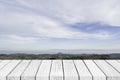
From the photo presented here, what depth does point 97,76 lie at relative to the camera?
2.73 meters

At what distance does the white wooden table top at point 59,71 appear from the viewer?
2717 mm

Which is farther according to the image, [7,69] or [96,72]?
[7,69]

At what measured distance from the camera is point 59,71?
295cm

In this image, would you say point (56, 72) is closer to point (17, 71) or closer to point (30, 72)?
point (30, 72)

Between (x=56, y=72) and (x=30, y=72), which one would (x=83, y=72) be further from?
(x=30, y=72)

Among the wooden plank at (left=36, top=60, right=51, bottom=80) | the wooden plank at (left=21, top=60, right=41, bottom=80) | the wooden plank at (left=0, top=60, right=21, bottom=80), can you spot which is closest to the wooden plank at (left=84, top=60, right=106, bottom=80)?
the wooden plank at (left=36, top=60, right=51, bottom=80)

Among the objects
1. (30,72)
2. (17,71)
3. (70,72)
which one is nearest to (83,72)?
(70,72)

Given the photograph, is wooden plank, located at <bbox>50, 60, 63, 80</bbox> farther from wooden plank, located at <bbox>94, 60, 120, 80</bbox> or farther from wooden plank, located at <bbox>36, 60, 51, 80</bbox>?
wooden plank, located at <bbox>94, 60, 120, 80</bbox>

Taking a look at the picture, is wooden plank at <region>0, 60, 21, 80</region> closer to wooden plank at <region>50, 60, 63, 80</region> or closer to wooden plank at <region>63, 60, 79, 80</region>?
wooden plank at <region>50, 60, 63, 80</region>

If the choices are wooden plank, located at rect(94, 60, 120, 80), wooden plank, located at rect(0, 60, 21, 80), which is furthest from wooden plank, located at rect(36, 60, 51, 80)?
wooden plank, located at rect(94, 60, 120, 80)

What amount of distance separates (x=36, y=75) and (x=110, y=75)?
0.87m

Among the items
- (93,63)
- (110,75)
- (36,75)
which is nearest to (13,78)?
(36,75)

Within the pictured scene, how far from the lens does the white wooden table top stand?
8.91 ft

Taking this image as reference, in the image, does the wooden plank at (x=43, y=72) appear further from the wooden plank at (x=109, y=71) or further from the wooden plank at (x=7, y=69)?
the wooden plank at (x=109, y=71)
